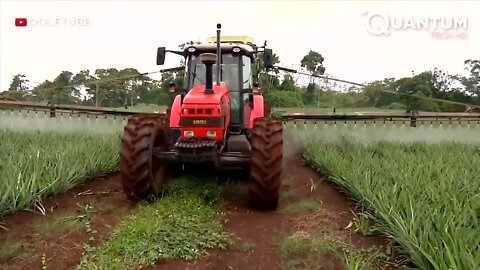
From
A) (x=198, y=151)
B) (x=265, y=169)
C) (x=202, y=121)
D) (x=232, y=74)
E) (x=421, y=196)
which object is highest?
(x=232, y=74)

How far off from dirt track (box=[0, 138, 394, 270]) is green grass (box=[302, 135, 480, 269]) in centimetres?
31

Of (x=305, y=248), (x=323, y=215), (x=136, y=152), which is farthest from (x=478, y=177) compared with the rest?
(x=136, y=152)

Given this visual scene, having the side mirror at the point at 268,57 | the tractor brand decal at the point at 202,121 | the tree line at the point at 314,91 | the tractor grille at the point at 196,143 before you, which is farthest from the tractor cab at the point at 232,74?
the tree line at the point at 314,91

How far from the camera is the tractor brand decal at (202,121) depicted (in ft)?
17.1

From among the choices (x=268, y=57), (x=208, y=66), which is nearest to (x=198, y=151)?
(x=208, y=66)

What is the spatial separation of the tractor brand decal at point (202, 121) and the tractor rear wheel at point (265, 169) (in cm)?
42

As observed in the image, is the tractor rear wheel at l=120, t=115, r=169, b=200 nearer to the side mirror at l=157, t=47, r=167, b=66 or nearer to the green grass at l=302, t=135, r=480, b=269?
the side mirror at l=157, t=47, r=167, b=66

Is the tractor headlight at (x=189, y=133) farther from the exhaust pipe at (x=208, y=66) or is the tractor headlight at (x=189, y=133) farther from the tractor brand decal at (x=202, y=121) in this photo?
the exhaust pipe at (x=208, y=66)

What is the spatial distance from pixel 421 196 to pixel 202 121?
2.33 meters

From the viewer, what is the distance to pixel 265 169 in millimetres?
4988

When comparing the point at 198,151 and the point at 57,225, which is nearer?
the point at 57,225

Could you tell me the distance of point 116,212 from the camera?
4.96 m

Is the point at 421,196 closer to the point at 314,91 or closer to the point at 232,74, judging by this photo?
the point at 232,74

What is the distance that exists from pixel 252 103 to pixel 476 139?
18.0ft
